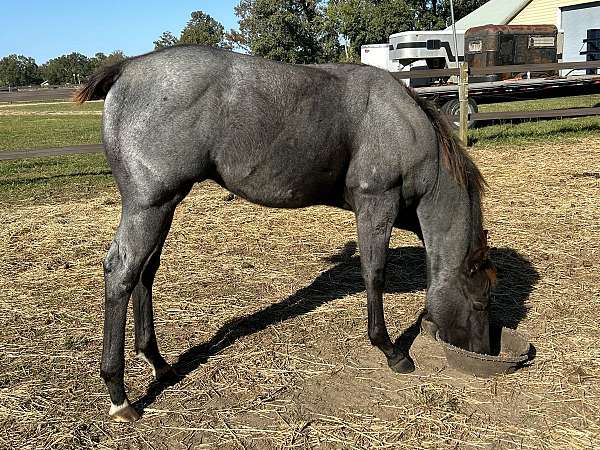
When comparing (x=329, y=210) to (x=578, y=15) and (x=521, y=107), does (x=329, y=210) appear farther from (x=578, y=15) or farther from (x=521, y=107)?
(x=578, y=15)

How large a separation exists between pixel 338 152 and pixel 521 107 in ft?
58.7

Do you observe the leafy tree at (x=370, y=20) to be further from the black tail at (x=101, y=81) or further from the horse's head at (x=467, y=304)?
the black tail at (x=101, y=81)

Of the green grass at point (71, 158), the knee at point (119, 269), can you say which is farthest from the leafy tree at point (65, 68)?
the knee at point (119, 269)

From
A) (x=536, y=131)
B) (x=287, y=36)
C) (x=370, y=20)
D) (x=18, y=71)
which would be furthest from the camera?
(x=18, y=71)

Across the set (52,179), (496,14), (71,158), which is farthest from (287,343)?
(496,14)

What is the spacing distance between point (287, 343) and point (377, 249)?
102 cm

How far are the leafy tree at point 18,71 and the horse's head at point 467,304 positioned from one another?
100 m

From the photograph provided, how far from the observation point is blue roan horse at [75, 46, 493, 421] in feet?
9.65

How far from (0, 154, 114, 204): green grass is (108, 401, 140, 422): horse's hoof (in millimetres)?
5944

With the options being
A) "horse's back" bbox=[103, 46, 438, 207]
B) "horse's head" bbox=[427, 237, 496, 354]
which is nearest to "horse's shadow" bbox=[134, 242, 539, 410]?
"horse's head" bbox=[427, 237, 496, 354]

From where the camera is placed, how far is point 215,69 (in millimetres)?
3049

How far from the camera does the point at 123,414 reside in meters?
3.09

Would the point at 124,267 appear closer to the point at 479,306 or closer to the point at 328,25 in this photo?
the point at 479,306

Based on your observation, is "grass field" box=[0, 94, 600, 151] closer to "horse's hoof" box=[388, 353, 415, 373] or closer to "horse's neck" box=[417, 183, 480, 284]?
"horse's neck" box=[417, 183, 480, 284]
